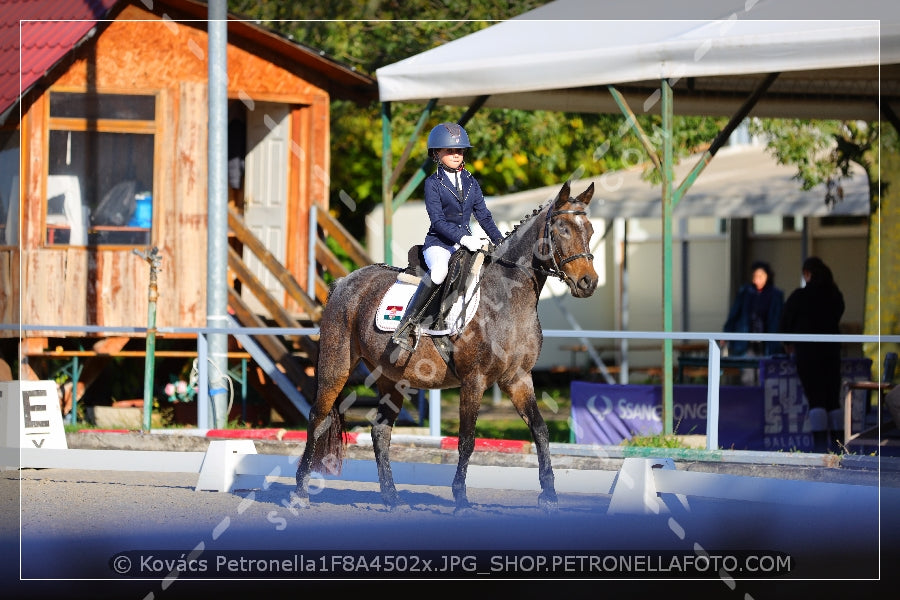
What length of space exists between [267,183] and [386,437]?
9.04m

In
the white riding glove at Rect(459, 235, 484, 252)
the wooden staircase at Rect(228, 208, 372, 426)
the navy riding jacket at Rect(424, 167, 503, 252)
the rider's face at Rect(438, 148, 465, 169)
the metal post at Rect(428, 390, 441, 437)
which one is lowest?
the metal post at Rect(428, 390, 441, 437)

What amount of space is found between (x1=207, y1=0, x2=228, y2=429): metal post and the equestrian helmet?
5.29 m

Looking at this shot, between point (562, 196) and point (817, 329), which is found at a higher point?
point (562, 196)

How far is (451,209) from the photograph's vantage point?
32.5 feet

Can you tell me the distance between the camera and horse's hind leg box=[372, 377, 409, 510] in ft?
33.2

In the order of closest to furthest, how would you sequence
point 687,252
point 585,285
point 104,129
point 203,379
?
point 585,285
point 203,379
point 104,129
point 687,252

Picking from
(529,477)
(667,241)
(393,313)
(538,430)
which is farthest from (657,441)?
(393,313)

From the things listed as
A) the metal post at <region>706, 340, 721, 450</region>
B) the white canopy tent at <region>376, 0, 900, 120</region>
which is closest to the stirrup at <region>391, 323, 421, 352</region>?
the metal post at <region>706, 340, 721, 450</region>

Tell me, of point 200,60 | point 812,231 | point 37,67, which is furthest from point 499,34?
point 812,231

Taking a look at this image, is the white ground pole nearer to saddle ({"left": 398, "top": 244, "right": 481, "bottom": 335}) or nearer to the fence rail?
saddle ({"left": 398, "top": 244, "right": 481, "bottom": 335})

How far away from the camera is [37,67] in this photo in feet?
53.3

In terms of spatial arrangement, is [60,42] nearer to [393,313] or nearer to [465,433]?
[393,313]

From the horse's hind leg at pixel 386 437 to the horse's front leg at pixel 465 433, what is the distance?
0.55 m
